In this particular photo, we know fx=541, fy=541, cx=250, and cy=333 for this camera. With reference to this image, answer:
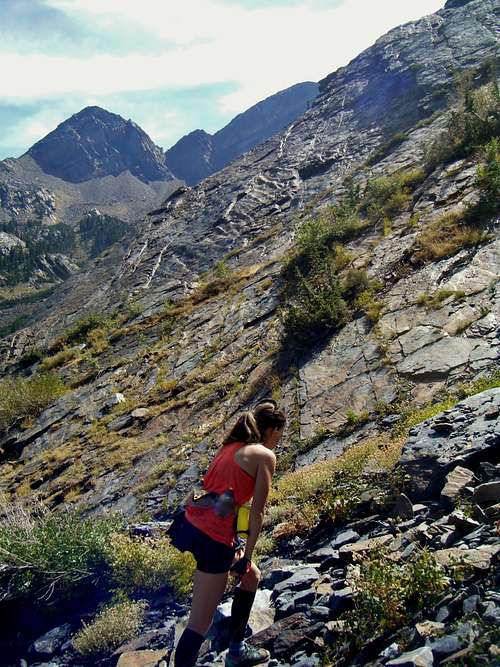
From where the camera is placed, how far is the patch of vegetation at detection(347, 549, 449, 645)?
3445 millimetres

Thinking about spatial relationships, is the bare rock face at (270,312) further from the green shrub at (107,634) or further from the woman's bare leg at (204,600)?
the green shrub at (107,634)

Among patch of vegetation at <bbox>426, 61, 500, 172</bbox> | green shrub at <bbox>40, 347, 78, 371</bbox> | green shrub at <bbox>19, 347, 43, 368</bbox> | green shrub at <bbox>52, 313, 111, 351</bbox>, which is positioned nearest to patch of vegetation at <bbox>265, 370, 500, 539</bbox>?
patch of vegetation at <bbox>426, 61, 500, 172</bbox>

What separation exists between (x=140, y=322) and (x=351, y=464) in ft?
52.1

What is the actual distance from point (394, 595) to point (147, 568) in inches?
138

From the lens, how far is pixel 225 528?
3801 millimetres

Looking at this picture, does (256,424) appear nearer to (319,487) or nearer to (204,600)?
Result: (204,600)

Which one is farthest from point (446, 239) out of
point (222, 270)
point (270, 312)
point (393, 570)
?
point (222, 270)

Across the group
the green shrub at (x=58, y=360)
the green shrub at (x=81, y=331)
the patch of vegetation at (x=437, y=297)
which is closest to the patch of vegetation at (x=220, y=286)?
the green shrub at (x=81, y=331)

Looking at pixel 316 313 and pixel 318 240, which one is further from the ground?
pixel 318 240

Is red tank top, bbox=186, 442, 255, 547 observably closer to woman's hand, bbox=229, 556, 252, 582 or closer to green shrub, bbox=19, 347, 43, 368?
woman's hand, bbox=229, 556, 252, 582

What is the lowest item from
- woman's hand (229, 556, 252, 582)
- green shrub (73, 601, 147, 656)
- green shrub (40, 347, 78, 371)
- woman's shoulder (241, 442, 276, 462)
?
green shrub (73, 601, 147, 656)

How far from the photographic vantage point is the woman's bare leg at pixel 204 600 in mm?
3805

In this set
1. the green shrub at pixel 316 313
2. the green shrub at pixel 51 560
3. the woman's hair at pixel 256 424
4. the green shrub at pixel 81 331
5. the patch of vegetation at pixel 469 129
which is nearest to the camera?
the woman's hair at pixel 256 424

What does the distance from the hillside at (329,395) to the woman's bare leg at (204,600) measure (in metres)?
0.60
